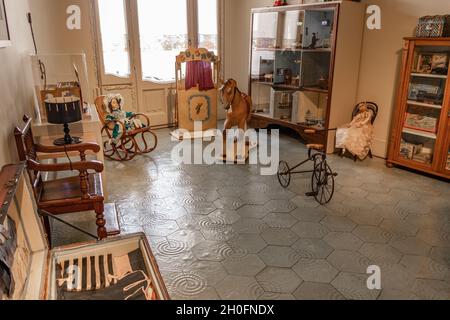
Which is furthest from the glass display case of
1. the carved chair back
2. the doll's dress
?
the carved chair back

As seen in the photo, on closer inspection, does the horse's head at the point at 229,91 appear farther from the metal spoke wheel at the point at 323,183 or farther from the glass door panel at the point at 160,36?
Result: the glass door panel at the point at 160,36

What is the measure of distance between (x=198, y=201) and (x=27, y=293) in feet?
7.05

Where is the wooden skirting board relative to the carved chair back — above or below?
below

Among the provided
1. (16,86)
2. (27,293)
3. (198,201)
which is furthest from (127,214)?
(27,293)

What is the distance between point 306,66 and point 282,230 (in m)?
2.92

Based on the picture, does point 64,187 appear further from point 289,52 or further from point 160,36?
point 160,36

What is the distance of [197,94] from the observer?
569cm

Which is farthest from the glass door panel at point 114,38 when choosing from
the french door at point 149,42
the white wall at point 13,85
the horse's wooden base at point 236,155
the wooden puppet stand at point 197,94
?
the horse's wooden base at point 236,155

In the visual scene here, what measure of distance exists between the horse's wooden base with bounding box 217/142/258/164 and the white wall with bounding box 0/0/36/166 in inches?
86.2

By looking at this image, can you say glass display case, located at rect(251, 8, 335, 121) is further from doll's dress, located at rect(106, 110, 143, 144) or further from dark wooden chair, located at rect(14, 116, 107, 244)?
dark wooden chair, located at rect(14, 116, 107, 244)

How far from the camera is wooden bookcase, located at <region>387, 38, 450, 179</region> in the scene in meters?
3.83

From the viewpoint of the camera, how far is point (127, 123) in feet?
15.4

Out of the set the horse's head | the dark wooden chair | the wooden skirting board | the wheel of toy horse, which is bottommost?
the wheel of toy horse

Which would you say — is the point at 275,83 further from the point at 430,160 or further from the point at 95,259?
the point at 95,259
